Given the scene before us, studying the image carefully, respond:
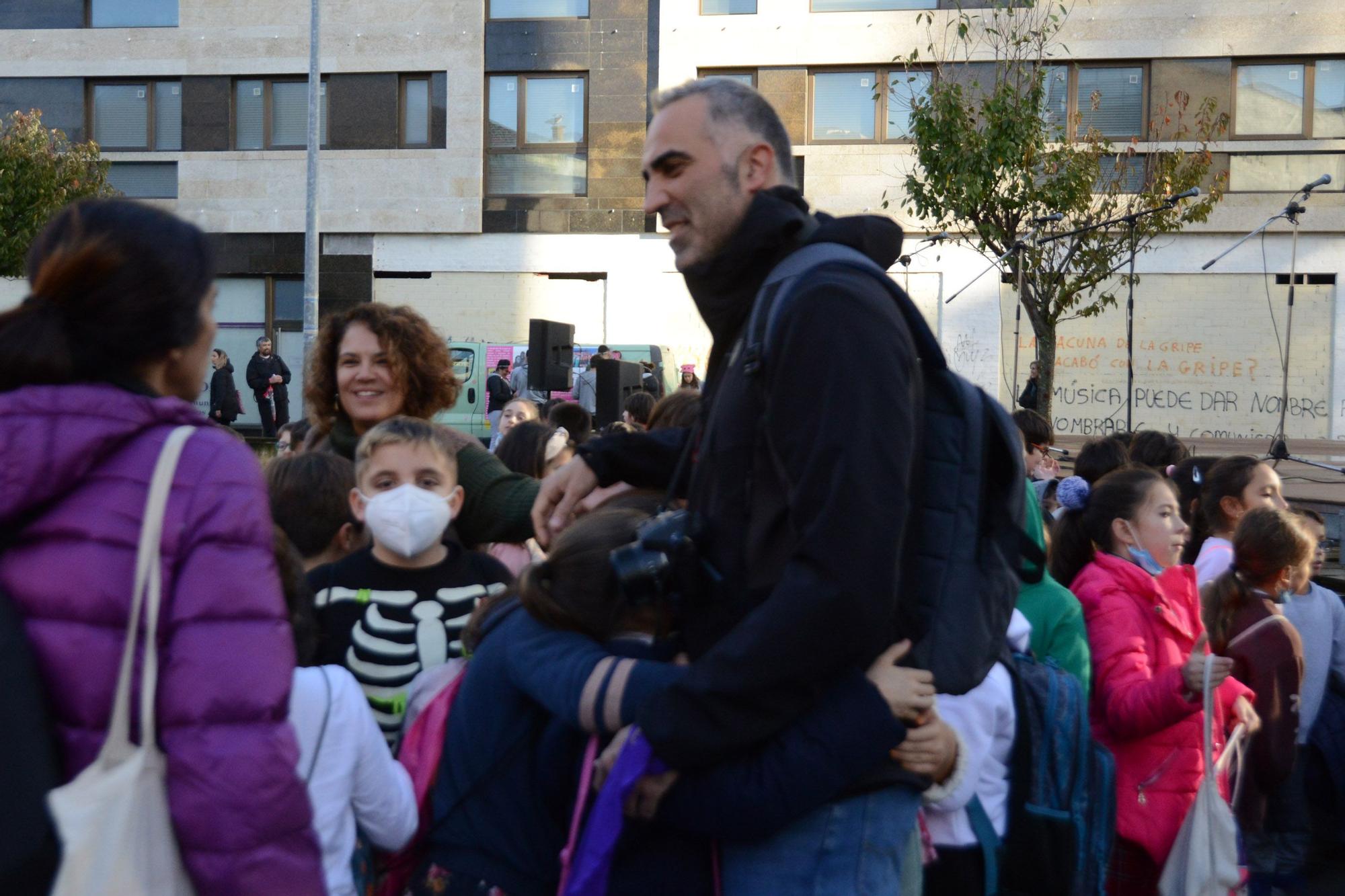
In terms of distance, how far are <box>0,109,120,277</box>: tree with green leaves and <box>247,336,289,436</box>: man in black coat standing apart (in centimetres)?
549

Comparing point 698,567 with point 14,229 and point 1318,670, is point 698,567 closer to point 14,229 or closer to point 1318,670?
point 1318,670

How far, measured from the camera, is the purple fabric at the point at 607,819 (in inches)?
80.4

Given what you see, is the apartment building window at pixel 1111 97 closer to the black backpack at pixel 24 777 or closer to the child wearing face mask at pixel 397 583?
the child wearing face mask at pixel 397 583

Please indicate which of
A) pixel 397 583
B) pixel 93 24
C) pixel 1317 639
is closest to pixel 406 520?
pixel 397 583

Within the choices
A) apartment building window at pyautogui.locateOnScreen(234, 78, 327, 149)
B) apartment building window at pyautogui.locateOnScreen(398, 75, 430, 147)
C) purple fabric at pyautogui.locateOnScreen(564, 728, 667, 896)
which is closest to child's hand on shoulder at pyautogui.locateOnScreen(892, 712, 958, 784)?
purple fabric at pyautogui.locateOnScreen(564, 728, 667, 896)

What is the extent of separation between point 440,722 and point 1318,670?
357 cm

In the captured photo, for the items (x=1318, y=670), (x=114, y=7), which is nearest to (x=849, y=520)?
(x=1318, y=670)

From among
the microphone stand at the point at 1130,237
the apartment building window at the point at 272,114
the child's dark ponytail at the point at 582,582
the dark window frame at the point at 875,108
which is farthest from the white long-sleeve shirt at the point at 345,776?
the apartment building window at the point at 272,114

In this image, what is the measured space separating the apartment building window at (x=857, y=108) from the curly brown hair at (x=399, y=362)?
25.5 m

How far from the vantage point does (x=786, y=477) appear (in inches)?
77.9

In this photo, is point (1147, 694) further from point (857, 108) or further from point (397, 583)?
point (857, 108)

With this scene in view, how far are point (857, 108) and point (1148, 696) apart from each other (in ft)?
87.2

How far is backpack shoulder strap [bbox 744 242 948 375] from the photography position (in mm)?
2033

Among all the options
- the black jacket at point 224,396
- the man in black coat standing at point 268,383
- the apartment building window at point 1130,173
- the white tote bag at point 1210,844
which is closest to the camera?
the white tote bag at point 1210,844
